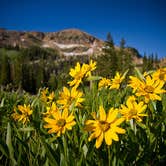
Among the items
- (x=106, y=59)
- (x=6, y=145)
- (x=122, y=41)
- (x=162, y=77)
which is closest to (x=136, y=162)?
(x=162, y=77)

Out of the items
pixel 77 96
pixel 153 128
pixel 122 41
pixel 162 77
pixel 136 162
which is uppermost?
pixel 122 41

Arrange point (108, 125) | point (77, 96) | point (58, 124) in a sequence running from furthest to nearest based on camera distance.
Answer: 1. point (77, 96)
2. point (58, 124)
3. point (108, 125)

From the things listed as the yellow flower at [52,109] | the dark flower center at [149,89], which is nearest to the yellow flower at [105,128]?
the dark flower center at [149,89]

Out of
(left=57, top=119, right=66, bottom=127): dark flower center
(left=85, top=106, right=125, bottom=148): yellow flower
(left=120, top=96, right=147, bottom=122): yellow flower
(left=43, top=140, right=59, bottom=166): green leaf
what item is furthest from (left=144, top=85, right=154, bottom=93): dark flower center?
(left=43, top=140, right=59, bottom=166): green leaf

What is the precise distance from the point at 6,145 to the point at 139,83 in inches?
33.7

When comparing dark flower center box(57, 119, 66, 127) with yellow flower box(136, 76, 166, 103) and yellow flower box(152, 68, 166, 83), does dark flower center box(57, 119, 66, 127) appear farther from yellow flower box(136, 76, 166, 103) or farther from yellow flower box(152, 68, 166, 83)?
yellow flower box(152, 68, 166, 83)

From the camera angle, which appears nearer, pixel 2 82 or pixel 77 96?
pixel 77 96

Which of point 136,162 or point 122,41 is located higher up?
point 122,41

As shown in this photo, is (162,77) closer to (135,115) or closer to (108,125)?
(135,115)

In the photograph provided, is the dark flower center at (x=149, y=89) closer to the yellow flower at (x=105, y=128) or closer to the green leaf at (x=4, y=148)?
the yellow flower at (x=105, y=128)

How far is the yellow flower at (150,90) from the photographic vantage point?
131cm

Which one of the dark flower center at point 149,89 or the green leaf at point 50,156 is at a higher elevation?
the dark flower center at point 149,89

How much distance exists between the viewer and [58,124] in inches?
45.4

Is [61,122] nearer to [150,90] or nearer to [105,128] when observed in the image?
[105,128]
